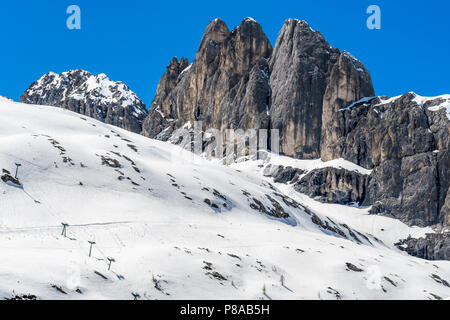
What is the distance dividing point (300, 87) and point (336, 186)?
147 ft

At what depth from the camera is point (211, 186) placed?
6256 centimetres

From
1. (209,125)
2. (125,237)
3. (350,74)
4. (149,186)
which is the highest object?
(350,74)

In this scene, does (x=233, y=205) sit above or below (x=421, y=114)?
below

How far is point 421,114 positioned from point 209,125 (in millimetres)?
86549

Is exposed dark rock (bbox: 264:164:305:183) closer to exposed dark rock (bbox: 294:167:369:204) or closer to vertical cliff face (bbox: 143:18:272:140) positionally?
exposed dark rock (bbox: 294:167:369:204)

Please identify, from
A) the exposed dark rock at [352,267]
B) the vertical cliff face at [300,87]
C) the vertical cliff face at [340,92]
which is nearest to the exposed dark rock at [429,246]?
the vertical cliff face at [340,92]

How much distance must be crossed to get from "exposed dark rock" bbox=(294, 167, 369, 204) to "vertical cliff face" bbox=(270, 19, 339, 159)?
599 inches

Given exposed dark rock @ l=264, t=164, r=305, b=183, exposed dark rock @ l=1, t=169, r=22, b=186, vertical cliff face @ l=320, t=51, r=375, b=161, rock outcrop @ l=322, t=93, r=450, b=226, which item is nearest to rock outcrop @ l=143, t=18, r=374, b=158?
vertical cliff face @ l=320, t=51, r=375, b=161

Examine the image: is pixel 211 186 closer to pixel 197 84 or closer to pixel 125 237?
pixel 125 237

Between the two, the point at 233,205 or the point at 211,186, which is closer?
the point at 233,205

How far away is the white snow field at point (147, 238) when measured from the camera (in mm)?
22516
